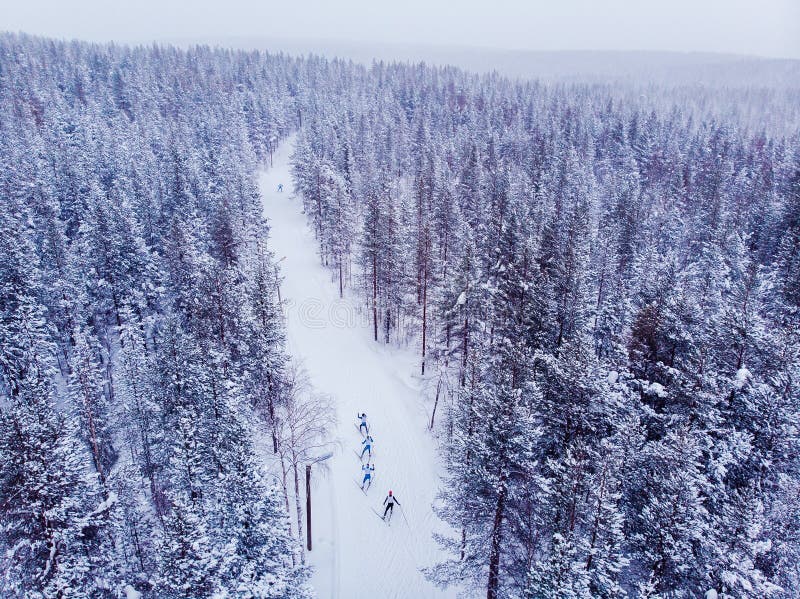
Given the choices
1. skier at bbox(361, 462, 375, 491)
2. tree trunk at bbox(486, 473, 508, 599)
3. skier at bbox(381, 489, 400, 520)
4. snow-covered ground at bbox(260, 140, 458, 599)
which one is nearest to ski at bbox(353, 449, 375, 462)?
snow-covered ground at bbox(260, 140, 458, 599)

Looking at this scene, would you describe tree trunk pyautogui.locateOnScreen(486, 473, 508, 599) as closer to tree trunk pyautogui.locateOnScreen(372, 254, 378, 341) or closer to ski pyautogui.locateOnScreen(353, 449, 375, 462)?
ski pyautogui.locateOnScreen(353, 449, 375, 462)

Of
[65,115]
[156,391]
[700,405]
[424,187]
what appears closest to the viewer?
[700,405]

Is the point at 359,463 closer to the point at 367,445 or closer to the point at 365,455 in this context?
the point at 365,455

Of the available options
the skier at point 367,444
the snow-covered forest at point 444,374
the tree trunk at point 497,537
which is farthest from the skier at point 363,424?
the tree trunk at point 497,537

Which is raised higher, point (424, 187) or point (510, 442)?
point (424, 187)

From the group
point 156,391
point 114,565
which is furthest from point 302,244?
point 114,565

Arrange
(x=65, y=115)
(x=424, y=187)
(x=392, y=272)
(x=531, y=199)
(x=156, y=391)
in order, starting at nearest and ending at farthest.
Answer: (x=156, y=391), (x=392, y=272), (x=424, y=187), (x=531, y=199), (x=65, y=115)

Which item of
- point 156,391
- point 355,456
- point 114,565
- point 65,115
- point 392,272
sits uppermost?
point 65,115

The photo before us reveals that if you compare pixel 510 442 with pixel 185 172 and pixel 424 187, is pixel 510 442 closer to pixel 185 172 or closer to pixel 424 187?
pixel 424 187

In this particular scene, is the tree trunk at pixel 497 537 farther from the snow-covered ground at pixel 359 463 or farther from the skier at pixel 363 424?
the skier at pixel 363 424
